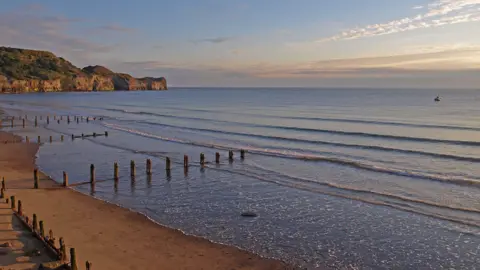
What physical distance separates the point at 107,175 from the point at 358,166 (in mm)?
16915

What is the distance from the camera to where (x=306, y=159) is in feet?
103

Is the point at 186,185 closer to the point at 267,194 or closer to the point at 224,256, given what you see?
the point at 267,194

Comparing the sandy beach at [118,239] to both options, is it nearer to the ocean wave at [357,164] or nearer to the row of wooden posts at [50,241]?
the row of wooden posts at [50,241]

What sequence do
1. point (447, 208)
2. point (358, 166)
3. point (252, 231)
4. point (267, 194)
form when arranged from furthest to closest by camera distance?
point (358, 166) < point (267, 194) < point (447, 208) < point (252, 231)

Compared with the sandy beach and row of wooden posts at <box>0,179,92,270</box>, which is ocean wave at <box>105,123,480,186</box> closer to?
the sandy beach

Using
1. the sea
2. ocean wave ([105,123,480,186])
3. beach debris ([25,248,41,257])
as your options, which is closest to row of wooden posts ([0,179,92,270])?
beach debris ([25,248,41,257])

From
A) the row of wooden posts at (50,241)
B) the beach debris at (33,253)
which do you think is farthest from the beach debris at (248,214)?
the beach debris at (33,253)

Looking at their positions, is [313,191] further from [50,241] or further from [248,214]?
[50,241]

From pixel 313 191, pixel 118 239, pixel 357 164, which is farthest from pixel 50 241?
pixel 357 164

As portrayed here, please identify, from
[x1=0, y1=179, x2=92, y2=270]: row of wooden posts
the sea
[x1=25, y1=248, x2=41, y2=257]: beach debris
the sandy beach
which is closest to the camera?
[x1=0, y1=179, x2=92, y2=270]: row of wooden posts

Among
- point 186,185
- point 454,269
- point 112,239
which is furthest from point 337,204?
point 112,239

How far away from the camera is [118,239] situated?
14617mm

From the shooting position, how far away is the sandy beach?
1270 centimetres

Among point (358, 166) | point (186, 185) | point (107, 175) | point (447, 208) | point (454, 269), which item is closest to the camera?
point (454, 269)
